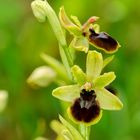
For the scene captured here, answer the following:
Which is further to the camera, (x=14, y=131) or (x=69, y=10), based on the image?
(x=69, y=10)

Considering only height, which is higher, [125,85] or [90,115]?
[125,85]

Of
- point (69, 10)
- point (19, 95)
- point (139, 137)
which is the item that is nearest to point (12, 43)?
point (19, 95)

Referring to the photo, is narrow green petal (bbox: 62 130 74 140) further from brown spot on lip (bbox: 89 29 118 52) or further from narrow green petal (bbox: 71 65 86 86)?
brown spot on lip (bbox: 89 29 118 52)

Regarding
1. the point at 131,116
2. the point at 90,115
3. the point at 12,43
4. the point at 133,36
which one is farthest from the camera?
the point at 133,36

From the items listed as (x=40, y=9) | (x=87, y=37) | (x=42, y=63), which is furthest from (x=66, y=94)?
(x=42, y=63)

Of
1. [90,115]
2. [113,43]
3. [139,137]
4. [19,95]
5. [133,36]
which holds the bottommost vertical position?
[90,115]

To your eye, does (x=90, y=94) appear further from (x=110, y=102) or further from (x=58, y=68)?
(x=58, y=68)

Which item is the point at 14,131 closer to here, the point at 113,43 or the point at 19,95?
the point at 19,95
